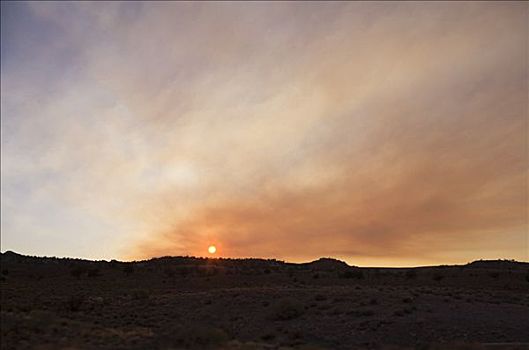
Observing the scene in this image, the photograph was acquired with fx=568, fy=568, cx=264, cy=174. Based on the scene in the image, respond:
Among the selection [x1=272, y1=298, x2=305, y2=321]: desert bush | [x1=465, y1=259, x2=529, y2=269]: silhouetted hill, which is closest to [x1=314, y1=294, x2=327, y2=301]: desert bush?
[x1=272, y1=298, x2=305, y2=321]: desert bush

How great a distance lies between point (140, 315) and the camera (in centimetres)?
3806

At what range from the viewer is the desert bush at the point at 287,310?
37.8 meters

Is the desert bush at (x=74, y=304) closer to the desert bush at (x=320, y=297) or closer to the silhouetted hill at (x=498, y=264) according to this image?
the desert bush at (x=320, y=297)

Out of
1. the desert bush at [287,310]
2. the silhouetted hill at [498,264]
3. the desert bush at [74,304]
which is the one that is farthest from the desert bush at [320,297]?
the silhouetted hill at [498,264]

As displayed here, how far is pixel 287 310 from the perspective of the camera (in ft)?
125

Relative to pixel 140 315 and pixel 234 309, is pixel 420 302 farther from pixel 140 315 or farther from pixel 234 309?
pixel 140 315

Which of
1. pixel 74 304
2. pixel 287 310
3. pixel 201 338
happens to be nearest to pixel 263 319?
pixel 287 310

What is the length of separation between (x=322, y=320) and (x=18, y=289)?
92.0 feet

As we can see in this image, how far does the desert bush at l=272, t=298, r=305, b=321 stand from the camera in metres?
37.8

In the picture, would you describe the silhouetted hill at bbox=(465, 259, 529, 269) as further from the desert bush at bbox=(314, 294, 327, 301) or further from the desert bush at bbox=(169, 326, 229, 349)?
the desert bush at bbox=(169, 326, 229, 349)

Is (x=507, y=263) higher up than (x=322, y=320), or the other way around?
(x=507, y=263)

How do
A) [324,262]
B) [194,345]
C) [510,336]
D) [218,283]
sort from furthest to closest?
[324,262]
[218,283]
[510,336]
[194,345]

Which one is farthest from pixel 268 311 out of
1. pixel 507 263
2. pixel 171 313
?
pixel 507 263

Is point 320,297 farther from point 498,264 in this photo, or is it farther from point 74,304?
point 498,264
